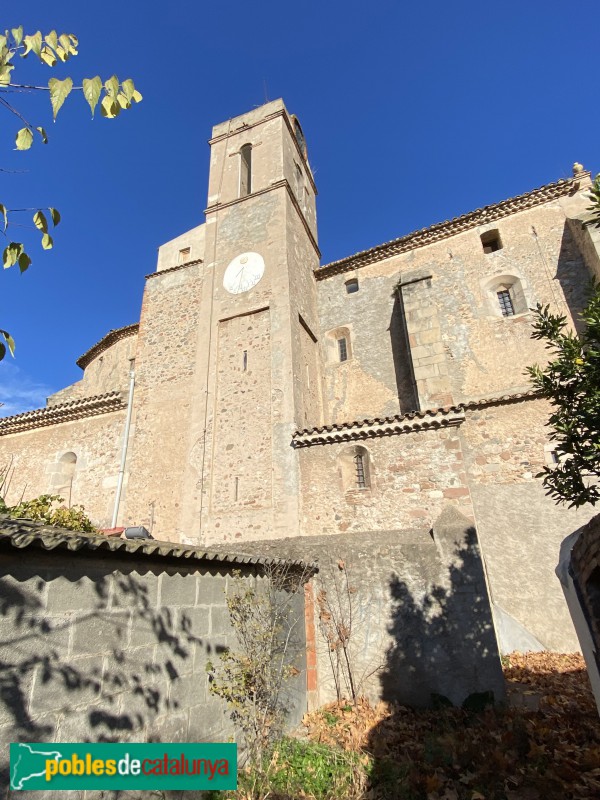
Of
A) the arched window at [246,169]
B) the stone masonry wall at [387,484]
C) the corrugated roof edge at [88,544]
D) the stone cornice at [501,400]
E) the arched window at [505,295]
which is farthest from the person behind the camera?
the arched window at [246,169]

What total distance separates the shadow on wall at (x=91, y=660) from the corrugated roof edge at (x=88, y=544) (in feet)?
0.84

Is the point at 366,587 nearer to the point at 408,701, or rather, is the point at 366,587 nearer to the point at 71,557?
the point at 408,701

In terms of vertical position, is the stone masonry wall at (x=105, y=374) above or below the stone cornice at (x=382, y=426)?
above

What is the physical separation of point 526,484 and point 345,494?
4971 mm

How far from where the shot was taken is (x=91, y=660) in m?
4.10

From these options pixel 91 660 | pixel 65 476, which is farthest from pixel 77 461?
pixel 91 660

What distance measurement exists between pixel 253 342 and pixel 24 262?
1049 cm

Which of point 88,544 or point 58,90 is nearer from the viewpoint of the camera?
point 58,90

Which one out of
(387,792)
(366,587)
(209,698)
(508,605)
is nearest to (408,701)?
(366,587)

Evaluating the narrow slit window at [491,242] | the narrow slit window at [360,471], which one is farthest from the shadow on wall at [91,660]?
the narrow slit window at [491,242]

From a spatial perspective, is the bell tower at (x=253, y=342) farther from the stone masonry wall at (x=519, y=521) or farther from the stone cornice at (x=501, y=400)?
the stone masonry wall at (x=519, y=521)

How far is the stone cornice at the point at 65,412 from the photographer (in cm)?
1400

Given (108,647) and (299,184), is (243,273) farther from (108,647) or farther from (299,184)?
(108,647)

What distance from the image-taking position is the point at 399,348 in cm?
1470
